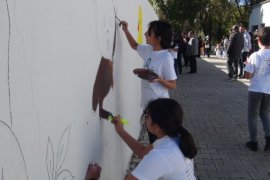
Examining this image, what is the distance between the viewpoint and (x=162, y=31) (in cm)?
371

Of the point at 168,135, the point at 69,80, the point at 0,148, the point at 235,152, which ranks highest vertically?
the point at 69,80

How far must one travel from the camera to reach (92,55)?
2.74 metres

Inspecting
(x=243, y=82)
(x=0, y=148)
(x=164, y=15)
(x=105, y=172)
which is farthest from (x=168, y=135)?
(x=164, y=15)

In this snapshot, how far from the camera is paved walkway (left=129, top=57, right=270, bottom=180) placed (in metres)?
5.18

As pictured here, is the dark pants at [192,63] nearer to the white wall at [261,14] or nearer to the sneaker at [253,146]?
the sneaker at [253,146]

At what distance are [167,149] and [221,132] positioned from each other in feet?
16.4

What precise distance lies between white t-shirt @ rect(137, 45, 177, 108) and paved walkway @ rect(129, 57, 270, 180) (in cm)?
146

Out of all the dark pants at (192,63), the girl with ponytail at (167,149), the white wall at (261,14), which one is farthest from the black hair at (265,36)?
the white wall at (261,14)

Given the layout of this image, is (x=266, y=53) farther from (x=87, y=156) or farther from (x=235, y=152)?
(x=87, y=156)

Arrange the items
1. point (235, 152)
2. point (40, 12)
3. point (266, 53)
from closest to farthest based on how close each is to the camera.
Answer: point (40, 12)
point (266, 53)
point (235, 152)

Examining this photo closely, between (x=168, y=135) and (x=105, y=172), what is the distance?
99 centimetres

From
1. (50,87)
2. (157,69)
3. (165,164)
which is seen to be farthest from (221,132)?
(50,87)

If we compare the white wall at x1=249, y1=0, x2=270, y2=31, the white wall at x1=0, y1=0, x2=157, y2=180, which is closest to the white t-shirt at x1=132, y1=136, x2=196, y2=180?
the white wall at x1=0, y1=0, x2=157, y2=180

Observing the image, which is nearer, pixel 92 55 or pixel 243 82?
pixel 92 55
